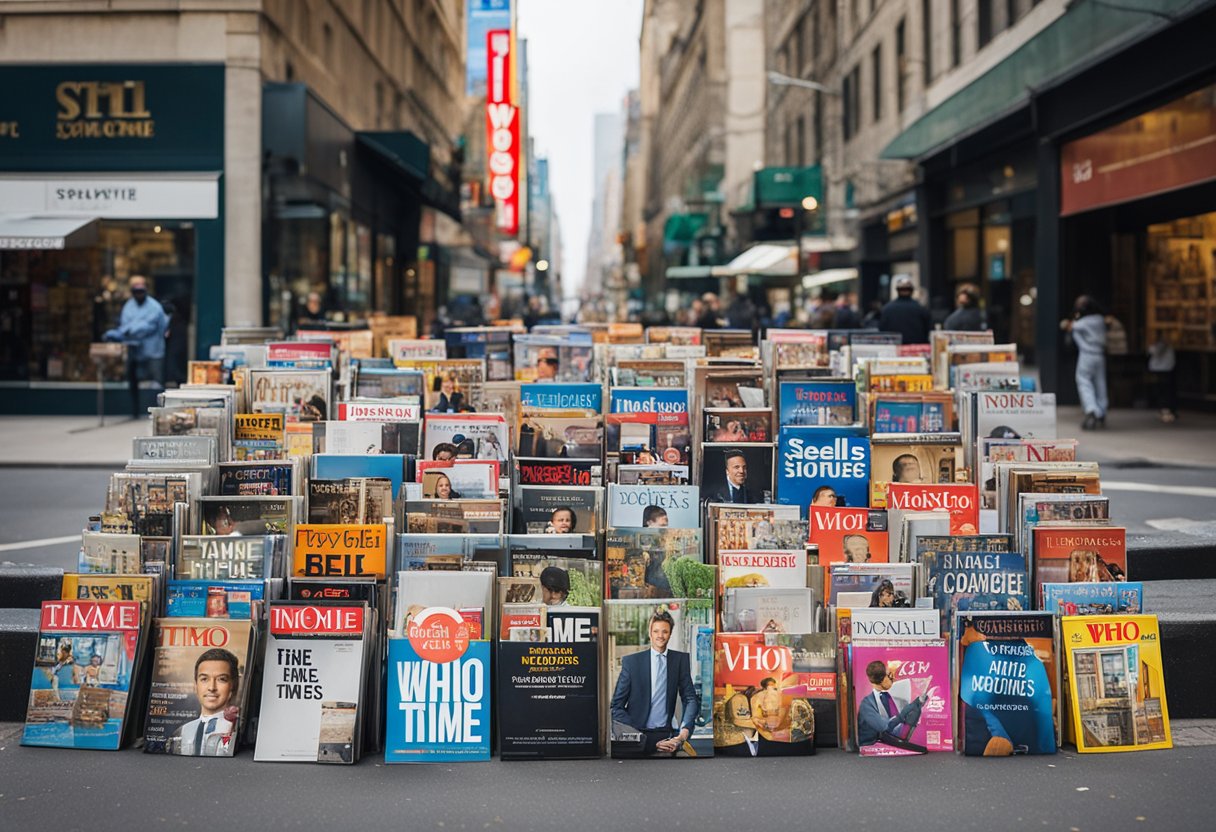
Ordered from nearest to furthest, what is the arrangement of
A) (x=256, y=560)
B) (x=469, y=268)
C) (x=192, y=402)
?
(x=256, y=560) → (x=192, y=402) → (x=469, y=268)

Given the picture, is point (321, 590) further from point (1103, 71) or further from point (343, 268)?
point (343, 268)

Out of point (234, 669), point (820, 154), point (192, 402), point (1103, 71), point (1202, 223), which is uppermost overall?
point (820, 154)

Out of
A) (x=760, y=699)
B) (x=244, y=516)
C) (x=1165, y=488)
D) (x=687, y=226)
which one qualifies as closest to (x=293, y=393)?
(x=244, y=516)

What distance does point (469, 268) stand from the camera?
62.2 metres

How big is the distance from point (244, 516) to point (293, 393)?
331 centimetres

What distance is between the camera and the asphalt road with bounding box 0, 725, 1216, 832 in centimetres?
538

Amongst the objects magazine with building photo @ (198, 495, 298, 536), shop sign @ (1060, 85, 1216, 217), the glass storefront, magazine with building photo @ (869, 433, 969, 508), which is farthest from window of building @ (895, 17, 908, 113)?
magazine with building photo @ (198, 495, 298, 536)

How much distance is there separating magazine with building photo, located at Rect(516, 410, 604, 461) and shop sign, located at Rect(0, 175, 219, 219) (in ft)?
54.9

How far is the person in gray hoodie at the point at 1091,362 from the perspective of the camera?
19.5m

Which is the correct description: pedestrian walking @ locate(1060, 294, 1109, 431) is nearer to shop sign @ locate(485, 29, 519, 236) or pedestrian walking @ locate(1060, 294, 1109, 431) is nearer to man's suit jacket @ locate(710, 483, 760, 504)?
man's suit jacket @ locate(710, 483, 760, 504)

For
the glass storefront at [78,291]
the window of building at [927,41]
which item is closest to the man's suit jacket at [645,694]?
the glass storefront at [78,291]

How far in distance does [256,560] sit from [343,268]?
25340 mm

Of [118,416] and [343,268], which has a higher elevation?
[343,268]

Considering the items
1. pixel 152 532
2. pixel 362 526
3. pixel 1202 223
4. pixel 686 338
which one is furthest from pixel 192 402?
pixel 1202 223
